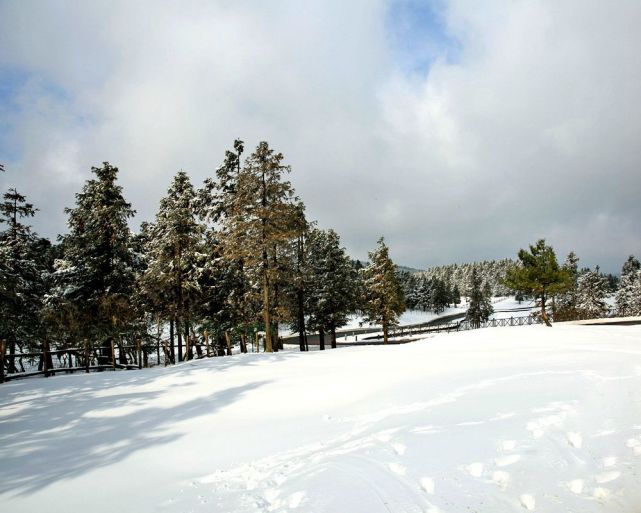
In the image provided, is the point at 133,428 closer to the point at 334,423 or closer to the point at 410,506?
the point at 334,423

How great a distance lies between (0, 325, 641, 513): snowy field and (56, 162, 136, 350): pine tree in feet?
31.8

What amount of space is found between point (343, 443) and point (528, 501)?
10.3ft

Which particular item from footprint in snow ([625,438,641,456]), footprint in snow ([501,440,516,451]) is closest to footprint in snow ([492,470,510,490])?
footprint in snow ([501,440,516,451])

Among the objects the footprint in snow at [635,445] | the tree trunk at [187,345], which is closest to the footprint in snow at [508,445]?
the footprint in snow at [635,445]

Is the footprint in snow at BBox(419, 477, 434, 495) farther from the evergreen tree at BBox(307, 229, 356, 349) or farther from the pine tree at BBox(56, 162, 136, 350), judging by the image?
the evergreen tree at BBox(307, 229, 356, 349)

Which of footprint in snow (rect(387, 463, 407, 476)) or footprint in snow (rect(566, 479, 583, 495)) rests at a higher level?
footprint in snow (rect(387, 463, 407, 476))

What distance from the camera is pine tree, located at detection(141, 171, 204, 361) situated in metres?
24.8

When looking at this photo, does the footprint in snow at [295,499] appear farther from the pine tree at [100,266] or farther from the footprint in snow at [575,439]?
the pine tree at [100,266]

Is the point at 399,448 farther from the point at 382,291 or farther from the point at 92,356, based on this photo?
the point at 382,291

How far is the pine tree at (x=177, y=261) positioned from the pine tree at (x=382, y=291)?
18721 millimetres

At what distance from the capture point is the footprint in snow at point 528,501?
4750 mm

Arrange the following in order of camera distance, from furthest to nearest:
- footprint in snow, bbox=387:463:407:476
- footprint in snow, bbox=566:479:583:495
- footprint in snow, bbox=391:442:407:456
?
1. footprint in snow, bbox=391:442:407:456
2. footprint in snow, bbox=387:463:407:476
3. footprint in snow, bbox=566:479:583:495

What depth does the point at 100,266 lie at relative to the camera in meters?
22.8

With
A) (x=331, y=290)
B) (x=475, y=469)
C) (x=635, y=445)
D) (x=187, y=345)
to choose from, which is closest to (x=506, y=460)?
(x=475, y=469)
